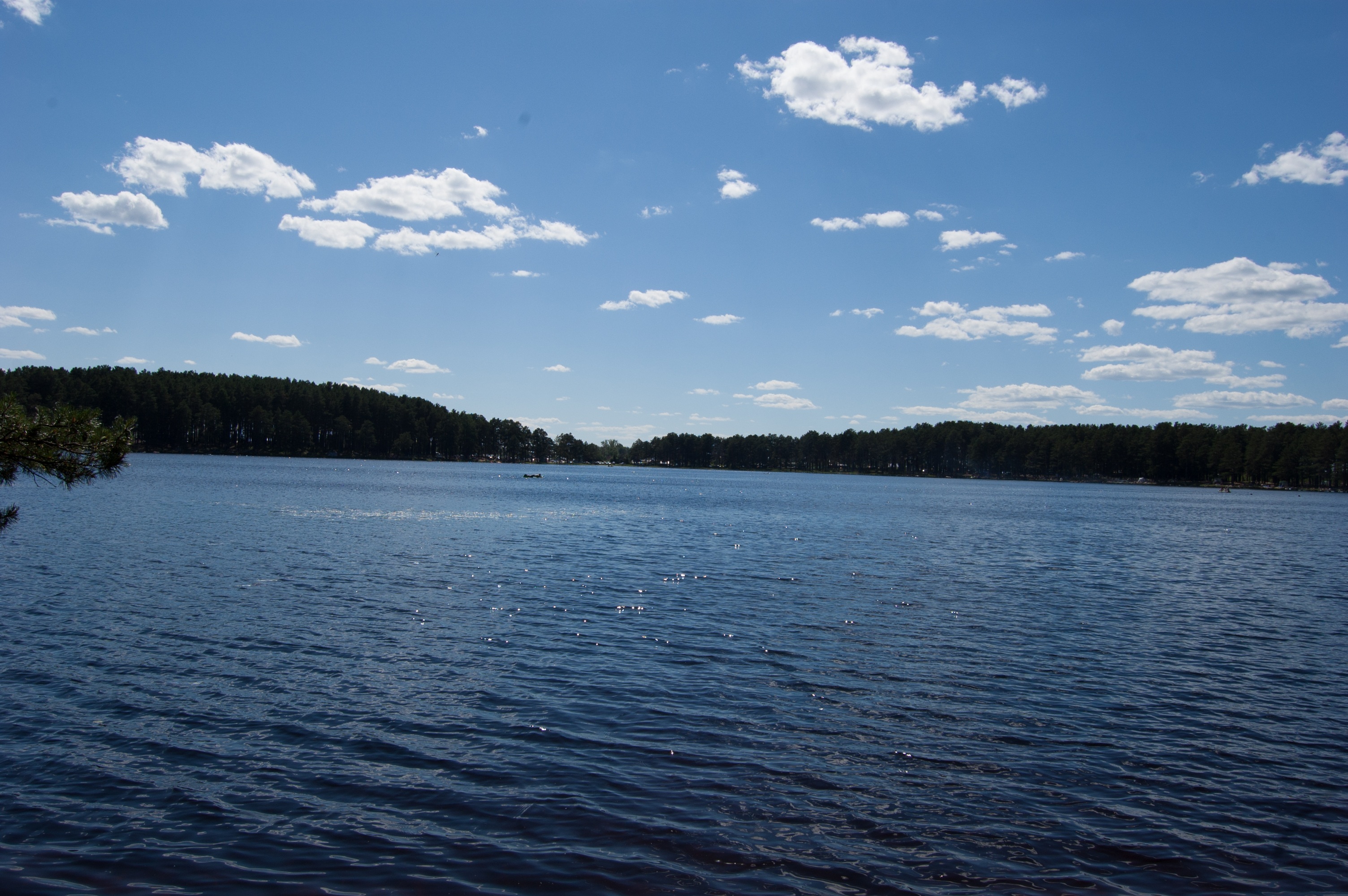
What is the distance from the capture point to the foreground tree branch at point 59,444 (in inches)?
384

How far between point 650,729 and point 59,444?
10639 millimetres

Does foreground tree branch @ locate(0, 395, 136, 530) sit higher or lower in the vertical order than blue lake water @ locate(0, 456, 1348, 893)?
higher

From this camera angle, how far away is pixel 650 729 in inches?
585

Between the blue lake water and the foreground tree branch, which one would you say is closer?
the foreground tree branch

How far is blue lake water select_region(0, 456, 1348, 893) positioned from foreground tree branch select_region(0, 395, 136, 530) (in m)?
4.92

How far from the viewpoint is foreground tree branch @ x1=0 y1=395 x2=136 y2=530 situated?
9.75 meters

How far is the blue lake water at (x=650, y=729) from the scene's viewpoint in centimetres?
1018

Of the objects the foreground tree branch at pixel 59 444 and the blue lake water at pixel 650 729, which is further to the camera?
the blue lake water at pixel 650 729

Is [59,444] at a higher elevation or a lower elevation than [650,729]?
higher

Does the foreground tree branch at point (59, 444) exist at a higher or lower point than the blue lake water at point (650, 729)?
higher

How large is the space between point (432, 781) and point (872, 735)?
8325mm

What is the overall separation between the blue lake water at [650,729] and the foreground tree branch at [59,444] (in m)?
4.92

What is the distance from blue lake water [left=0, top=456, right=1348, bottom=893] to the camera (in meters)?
10.2

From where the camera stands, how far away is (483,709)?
15.7m
